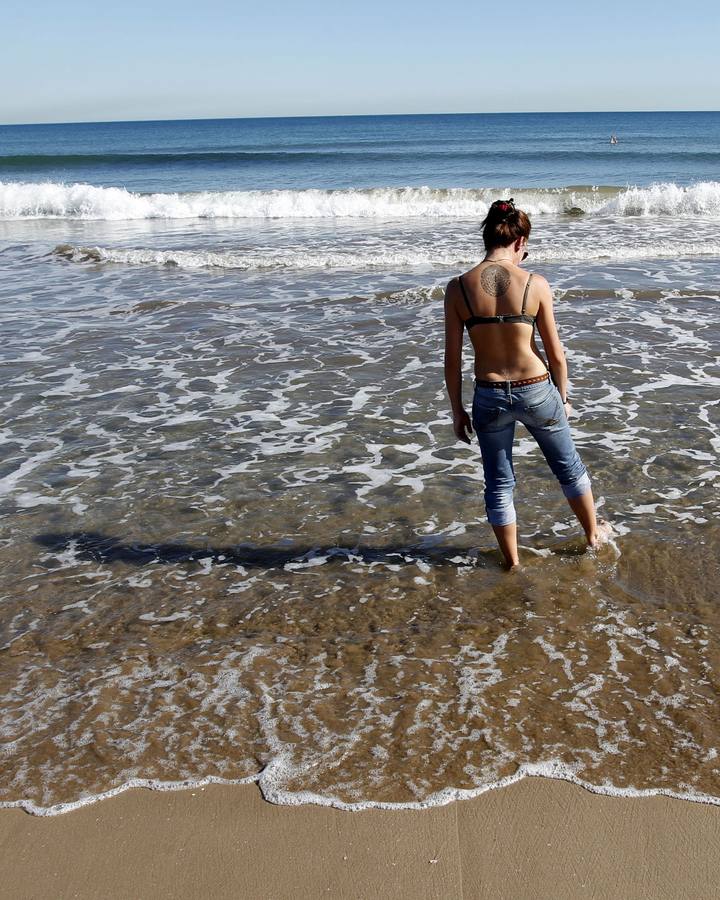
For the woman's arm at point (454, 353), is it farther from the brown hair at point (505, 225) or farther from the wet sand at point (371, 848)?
the wet sand at point (371, 848)

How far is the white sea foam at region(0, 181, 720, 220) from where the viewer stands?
22672 millimetres

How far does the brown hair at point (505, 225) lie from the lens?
4047mm

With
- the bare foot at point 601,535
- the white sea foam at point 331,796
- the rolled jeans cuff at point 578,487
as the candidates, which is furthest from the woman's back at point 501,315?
the white sea foam at point 331,796

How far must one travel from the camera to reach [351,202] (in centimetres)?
2617

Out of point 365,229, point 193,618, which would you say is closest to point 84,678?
point 193,618

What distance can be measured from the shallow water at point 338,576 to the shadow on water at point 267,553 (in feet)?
0.07

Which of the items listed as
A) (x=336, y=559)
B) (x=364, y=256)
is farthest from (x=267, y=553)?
(x=364, y=256)

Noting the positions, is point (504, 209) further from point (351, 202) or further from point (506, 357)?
point (351, 202)

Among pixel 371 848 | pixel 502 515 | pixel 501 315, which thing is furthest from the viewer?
pixel 502 515

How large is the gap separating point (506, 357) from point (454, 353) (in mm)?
271

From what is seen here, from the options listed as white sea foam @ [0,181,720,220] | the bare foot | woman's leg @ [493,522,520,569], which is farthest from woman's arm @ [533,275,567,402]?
white sea foam @ [0,181,720,220]

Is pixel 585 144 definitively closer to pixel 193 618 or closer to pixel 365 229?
pixel 365 229

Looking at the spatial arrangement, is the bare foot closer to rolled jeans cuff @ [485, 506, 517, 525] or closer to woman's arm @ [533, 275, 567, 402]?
rolled jeans cuff @ [485, 506, 517, 525]

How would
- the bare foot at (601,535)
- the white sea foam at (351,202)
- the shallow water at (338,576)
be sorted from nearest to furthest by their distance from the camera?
the shallow water at (338,576) < the bare foot at (601,535) < the white sea foam at (351,202)
